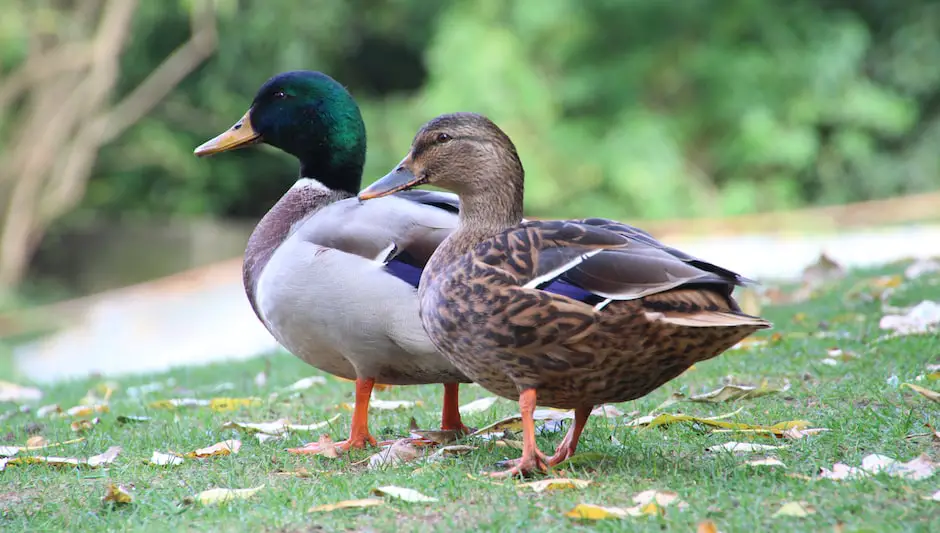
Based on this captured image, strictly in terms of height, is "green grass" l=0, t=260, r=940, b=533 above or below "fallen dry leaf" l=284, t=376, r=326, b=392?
above

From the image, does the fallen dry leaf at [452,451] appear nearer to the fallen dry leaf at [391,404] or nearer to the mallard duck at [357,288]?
the mallard duck at [357,288]

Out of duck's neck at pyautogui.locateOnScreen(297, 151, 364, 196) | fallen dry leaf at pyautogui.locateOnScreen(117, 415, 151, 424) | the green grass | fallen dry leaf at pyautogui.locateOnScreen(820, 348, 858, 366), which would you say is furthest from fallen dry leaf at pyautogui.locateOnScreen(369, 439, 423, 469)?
fallen dry leaf at pyautogui.locateOnScreen(820, 348, 858, 366)

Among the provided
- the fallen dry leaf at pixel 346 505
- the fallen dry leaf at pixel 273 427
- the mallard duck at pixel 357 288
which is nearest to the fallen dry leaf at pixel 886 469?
the fallen dry leaf at pixel 346 505

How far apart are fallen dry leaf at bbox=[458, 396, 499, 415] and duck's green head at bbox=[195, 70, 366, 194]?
97 centimetres

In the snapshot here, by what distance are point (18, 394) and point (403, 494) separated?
12.2ft

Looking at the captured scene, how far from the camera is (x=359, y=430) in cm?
375

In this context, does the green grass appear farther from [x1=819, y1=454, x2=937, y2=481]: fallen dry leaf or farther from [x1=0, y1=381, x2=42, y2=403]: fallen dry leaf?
[x1=0, y1=381, x2=42, y2=403]: fallen dry leaf

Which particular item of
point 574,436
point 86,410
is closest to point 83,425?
point 86,410

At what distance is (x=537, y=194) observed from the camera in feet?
55.1

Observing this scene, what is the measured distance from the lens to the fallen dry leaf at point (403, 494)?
9.46ft

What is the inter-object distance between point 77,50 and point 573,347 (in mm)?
12891

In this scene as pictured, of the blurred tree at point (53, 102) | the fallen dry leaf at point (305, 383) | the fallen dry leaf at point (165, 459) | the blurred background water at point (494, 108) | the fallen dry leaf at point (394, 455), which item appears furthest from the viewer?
the blurred background water at point (494, 108)

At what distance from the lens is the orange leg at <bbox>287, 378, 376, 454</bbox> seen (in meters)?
3.66

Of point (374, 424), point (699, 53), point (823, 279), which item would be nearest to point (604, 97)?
point (699, 53)
